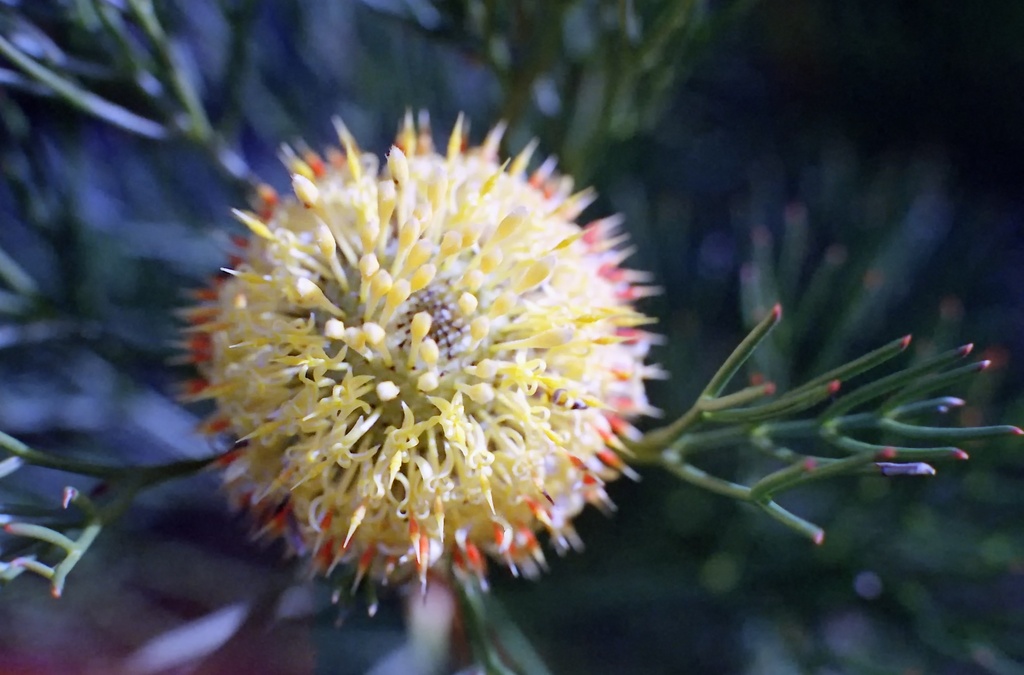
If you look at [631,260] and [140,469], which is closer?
[140,469]

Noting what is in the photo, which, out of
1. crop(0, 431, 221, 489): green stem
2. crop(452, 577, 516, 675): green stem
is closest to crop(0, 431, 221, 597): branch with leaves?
crop(0, 431, 221, 489): green stem

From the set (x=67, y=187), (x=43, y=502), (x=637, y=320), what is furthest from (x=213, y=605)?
(x=637, y=320)

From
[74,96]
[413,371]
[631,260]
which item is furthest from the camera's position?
[631,260]

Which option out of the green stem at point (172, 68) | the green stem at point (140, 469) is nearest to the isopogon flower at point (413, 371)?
the green stem at point (140, 469)

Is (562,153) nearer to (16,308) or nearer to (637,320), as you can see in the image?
(637,320)

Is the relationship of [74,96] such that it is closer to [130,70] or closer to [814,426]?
[130,70]

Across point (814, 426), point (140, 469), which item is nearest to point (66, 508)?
point (140, 469)

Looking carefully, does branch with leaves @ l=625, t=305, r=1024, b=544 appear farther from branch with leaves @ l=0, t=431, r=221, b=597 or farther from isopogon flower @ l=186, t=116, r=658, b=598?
branch with leaves @ l=0, t=431, r=221, b=597

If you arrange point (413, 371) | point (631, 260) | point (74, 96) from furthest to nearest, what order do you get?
point (631, 260)
point (74, 96)
point (413, 371)

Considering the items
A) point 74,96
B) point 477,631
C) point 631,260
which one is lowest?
point 477,631
